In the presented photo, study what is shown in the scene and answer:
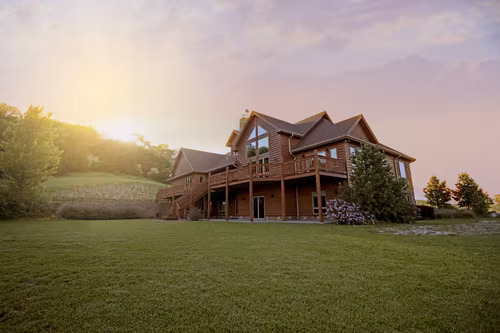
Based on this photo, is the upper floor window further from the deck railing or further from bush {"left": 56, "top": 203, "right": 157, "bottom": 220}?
bush {"left": 56, "top": 203, "right": 157, "bottom": 220}

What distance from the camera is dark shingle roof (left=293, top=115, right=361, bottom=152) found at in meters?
15.5

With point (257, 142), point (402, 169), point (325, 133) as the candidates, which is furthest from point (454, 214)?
point (257, 142)

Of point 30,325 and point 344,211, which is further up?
point 344,211

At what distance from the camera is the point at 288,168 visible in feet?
47.2

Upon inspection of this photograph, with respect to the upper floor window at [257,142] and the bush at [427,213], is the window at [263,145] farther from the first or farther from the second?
the bush at [427,213]

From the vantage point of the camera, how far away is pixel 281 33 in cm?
1147

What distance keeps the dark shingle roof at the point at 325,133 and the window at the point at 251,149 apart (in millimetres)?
3656

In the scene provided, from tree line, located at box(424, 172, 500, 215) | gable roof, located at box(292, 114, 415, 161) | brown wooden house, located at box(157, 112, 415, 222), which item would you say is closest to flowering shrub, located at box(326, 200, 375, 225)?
brown wooden house, located at box(157, 112, 415, 222)

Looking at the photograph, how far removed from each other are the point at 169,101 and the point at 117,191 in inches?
837

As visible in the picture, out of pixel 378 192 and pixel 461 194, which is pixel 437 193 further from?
pixel 378 192

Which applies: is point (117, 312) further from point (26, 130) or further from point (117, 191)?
point (117, 191)

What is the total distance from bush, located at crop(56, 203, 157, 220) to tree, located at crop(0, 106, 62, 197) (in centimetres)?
284

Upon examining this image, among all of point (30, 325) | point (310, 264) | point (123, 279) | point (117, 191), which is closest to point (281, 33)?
point (310, 264)

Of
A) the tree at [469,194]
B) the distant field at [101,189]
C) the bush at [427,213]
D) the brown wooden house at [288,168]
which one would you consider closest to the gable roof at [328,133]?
the brown wooden house at [288,168]
